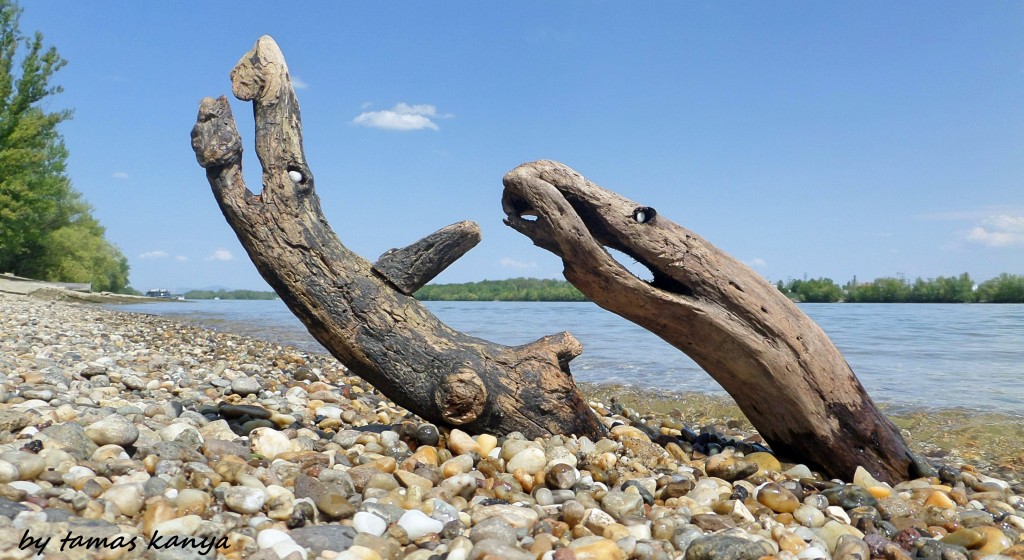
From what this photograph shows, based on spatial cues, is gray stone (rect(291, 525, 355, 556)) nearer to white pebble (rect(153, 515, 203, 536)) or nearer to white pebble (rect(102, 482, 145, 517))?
white pebble (rect(153, 515, 203, 536))

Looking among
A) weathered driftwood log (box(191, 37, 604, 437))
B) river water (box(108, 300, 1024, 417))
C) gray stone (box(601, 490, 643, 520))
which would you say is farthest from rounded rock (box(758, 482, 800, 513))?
river water (box(108, 300, 1024, 417))

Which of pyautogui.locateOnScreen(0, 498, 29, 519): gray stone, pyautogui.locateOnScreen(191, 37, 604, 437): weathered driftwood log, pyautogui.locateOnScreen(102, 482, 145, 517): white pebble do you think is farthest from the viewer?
Result: pyautogui.locateOnScreen(191, 37, 604, 437): weathered driftwood log

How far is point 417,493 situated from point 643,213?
2.46m

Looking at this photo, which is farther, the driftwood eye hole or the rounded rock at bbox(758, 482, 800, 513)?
the driftwood eye hole

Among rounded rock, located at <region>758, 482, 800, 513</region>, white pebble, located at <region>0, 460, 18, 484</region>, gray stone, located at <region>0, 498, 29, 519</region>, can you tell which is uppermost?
white pebble, located at <region>0, 460, 18, 484</region>

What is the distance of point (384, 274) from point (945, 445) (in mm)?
5609

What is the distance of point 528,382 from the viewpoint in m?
4.42

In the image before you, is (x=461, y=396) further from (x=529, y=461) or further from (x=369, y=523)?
(x=369, y=523)

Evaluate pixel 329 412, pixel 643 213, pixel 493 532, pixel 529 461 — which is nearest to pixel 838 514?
pixel 529 461

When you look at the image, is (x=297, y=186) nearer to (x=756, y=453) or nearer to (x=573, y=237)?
(x=573, y=237)

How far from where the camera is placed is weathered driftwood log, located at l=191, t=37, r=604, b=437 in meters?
4.29

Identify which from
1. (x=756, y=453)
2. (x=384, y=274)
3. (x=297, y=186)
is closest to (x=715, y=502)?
(x=756, y=453)

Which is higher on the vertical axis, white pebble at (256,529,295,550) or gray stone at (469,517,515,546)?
white pebble at (256,529,295,550)

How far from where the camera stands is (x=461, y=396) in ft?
13.6
